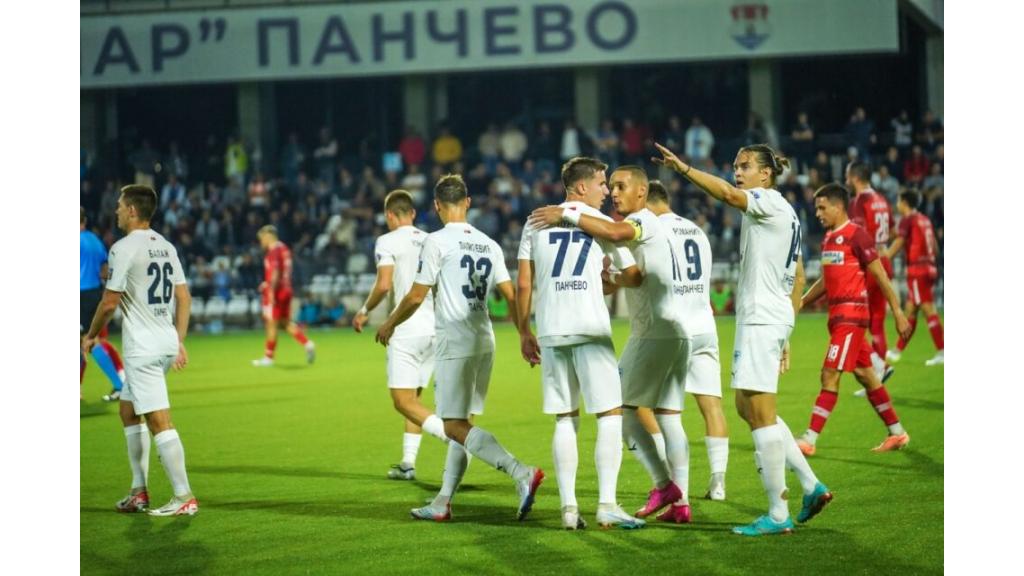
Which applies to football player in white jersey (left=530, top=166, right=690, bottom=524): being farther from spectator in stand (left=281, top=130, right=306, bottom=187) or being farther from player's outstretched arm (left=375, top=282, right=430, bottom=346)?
spectator in stand (left=281, top=130, right=306, bottom=187)

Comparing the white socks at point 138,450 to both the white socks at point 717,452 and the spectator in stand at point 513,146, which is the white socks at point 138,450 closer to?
the white socks at point 717,452

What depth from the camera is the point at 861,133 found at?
19.8m

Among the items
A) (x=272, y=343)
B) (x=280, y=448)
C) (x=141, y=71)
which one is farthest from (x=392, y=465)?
(x=141, y=71)

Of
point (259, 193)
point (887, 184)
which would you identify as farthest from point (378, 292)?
point (259, 193)

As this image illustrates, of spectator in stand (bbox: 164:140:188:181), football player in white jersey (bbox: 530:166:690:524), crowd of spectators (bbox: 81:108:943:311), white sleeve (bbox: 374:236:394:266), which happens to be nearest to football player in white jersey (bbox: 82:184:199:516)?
white sleeve (bbox: 374:236:394:266)

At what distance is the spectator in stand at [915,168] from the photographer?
669 inches

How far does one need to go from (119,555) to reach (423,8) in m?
18.8

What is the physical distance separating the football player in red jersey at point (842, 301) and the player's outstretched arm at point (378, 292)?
2.52 m

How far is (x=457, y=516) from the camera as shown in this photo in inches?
282

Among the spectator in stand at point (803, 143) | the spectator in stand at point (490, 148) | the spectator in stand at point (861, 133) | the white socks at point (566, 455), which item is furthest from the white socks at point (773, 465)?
the spectator in stand at point (490, 148)

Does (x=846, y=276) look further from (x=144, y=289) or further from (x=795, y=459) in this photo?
(x=144, y=289)

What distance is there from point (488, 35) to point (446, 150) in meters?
2.55

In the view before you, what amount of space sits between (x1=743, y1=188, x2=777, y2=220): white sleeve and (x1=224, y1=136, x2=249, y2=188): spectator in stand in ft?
60.1

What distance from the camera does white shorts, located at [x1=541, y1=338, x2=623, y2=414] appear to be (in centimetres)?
654
